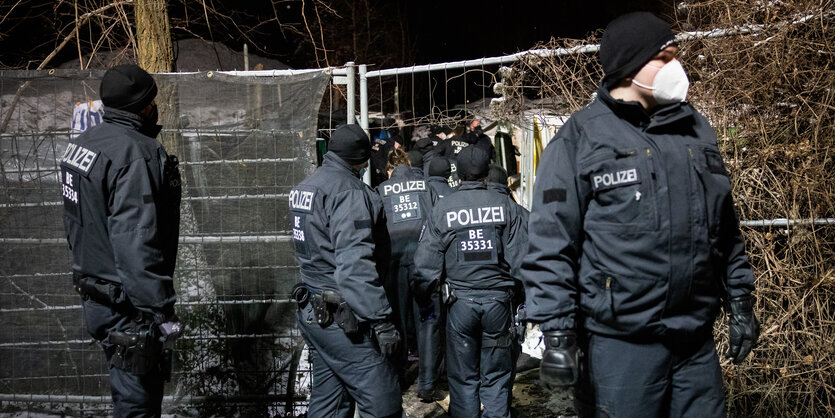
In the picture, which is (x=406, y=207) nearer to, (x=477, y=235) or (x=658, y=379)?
(x=477, y=235)

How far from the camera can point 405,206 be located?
689cm

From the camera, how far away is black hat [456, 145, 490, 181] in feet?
17.3

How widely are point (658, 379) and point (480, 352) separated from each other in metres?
2.77

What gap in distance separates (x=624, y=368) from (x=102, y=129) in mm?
2966

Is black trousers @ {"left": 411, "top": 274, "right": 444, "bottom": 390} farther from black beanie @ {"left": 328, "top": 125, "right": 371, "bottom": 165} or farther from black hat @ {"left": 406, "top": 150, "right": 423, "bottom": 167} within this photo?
black beanie @ {"left": 328, "top": 125, "right": 371, "bottom": 165}

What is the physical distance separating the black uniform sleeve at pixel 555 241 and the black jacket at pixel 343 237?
1255 mm

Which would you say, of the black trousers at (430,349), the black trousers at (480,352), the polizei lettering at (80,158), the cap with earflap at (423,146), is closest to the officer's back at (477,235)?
the black trousers at (480,352)

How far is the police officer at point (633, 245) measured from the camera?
2.74m

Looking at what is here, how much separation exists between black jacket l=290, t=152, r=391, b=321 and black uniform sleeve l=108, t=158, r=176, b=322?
0.82 m

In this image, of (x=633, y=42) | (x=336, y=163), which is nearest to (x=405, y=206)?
(x=336, y=163)

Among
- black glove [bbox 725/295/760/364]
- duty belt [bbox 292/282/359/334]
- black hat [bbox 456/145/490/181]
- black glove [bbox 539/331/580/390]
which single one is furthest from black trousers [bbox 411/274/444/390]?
black glove [bbox 539/331/580/390]

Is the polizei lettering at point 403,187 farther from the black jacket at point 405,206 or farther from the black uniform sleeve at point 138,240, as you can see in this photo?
the black uniform sleeve at point 138,240

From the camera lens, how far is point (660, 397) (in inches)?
109

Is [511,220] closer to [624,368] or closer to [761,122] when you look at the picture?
[761,122]
